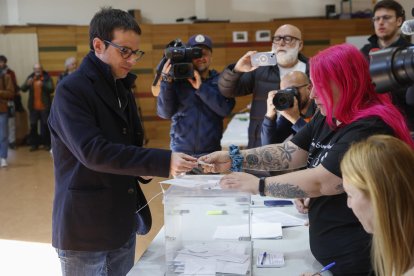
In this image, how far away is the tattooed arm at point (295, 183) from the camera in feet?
5.28

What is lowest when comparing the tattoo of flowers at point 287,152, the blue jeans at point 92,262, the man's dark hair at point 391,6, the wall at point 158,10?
the blue jeans at point 92,262

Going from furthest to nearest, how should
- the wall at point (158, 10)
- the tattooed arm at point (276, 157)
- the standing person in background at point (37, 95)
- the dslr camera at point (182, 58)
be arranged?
the wall at point (158, 10), the standing person in background at point (37, 95), the dslr camera at point (182, 58), the tattooed arm at point (276, 157)

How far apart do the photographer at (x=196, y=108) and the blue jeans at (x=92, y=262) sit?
1.43 m

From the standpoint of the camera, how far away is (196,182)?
197cm

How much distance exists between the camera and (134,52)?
1.95 metres

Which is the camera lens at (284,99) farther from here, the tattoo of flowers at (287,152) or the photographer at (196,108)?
the photographer at (196,108)

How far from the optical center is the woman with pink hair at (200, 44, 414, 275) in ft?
5.22

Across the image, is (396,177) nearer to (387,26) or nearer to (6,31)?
(387,26)

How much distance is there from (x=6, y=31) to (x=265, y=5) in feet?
17.6

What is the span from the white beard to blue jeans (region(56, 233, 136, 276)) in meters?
1.93

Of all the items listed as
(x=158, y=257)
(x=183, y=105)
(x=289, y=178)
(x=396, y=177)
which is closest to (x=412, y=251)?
(x=396, y=177)

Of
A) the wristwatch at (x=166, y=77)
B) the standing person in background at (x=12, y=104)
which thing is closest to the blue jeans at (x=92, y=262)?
the wristwatch at (x=166, y=77)

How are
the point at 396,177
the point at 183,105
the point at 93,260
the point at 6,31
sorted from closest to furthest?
the point at 396,177
the point at 93,260
the point at 183,105
the point at 6,31

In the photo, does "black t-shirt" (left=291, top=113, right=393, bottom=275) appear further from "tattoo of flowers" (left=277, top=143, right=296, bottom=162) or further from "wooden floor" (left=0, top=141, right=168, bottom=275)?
"wooden floor" (left=0, top=141, right=168, bottom=275)
